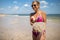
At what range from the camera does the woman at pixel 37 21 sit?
1365 mm

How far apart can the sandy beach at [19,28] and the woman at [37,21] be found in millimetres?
69

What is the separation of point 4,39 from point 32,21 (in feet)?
1.19

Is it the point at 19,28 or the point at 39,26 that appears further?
the point at 19,28

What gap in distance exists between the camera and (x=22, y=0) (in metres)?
1.49

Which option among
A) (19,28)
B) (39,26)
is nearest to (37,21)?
(39,26)

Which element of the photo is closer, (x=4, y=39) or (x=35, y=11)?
(x=35, y=11)

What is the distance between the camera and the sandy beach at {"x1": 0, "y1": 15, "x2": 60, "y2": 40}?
1.46 m

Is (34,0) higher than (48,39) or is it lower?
higher

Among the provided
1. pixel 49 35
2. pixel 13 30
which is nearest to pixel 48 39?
pixel 49 35

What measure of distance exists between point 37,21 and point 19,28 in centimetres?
23

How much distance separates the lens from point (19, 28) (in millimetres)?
1493

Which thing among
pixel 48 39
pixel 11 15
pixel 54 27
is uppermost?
pixel 11 15

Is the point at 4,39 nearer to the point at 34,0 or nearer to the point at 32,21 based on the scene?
the point at 32,21

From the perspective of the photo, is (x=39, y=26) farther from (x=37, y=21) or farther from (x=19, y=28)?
(x=19, y=28)
